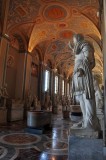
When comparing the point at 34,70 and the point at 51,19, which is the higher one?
the point at 51,19

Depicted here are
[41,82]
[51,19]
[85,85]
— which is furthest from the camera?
[41,82]

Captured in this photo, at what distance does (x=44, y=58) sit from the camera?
57.2ft

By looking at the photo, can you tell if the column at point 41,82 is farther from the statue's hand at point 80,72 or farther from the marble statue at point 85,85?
the statue's hand at point 80,72

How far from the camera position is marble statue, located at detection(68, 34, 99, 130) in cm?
316

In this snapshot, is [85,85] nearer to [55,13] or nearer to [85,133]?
[85,133]

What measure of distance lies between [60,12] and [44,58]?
6.88 metres

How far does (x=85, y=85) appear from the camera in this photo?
3.31m

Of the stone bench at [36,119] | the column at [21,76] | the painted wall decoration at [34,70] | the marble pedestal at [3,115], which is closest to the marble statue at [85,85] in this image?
the stone bench at [36,119]

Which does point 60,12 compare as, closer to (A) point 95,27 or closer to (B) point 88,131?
(A) point 95,27

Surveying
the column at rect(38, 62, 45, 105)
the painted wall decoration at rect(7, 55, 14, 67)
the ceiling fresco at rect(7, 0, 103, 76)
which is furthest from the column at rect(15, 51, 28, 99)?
the column at rect(38, 62, 45, 105)

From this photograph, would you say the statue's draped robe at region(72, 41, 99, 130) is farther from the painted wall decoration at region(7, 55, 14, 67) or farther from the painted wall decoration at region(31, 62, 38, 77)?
the painted wall decoration at region(31, 62, 38, 77)

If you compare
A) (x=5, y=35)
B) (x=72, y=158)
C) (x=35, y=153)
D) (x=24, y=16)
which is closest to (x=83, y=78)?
(x=72, y=158)

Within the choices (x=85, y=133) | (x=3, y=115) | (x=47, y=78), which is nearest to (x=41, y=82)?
(x=47, y=78)

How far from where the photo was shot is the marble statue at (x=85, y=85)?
124 inches
